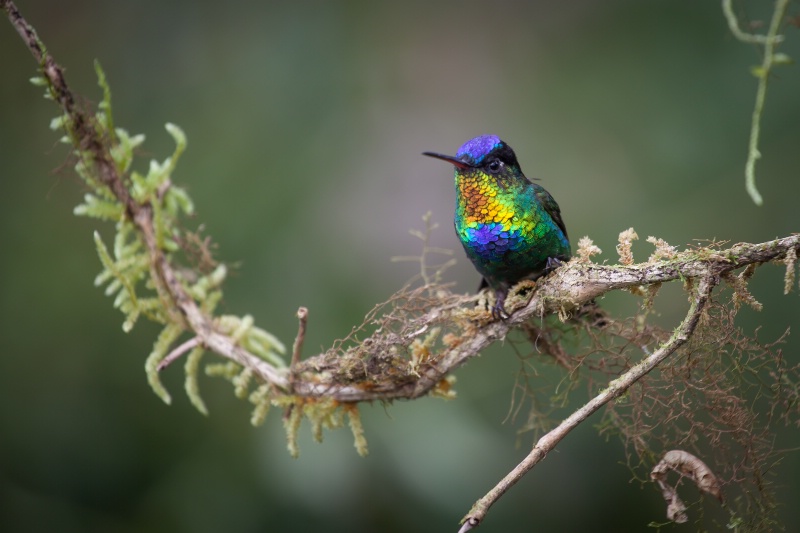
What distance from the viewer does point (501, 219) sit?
1.65 metres

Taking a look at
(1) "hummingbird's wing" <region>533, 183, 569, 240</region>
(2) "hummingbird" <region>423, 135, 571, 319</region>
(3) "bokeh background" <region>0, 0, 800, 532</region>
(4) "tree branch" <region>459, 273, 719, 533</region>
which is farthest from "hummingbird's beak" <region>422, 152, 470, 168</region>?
(3) "bokeh background" <region>0, 0, 800, 532</region>

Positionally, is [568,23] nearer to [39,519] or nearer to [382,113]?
[382,113]

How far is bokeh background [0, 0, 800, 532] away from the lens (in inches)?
109

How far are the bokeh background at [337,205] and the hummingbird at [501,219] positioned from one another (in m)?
0.97

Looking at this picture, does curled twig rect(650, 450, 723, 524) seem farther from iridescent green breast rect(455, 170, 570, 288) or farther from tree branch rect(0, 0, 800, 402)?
iridescent green breast rect(455, 170, 570, 288)

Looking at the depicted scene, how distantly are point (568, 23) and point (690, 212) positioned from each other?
1206 mm

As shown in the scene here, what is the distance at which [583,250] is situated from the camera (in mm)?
1402

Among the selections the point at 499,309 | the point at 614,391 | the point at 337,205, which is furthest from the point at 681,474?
the point at 337,205

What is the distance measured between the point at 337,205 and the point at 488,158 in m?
1.98

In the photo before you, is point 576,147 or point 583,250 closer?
point 583,250


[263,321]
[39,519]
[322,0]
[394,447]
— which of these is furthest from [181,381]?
[322,0]

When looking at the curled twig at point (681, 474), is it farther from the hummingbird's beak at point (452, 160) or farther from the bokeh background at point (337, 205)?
the bokeh background at point (337, 205)

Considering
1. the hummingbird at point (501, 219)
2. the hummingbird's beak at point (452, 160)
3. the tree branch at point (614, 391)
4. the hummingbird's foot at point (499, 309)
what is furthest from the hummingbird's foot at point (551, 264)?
the tree branch at point (614, 391)

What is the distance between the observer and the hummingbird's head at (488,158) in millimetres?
1663
